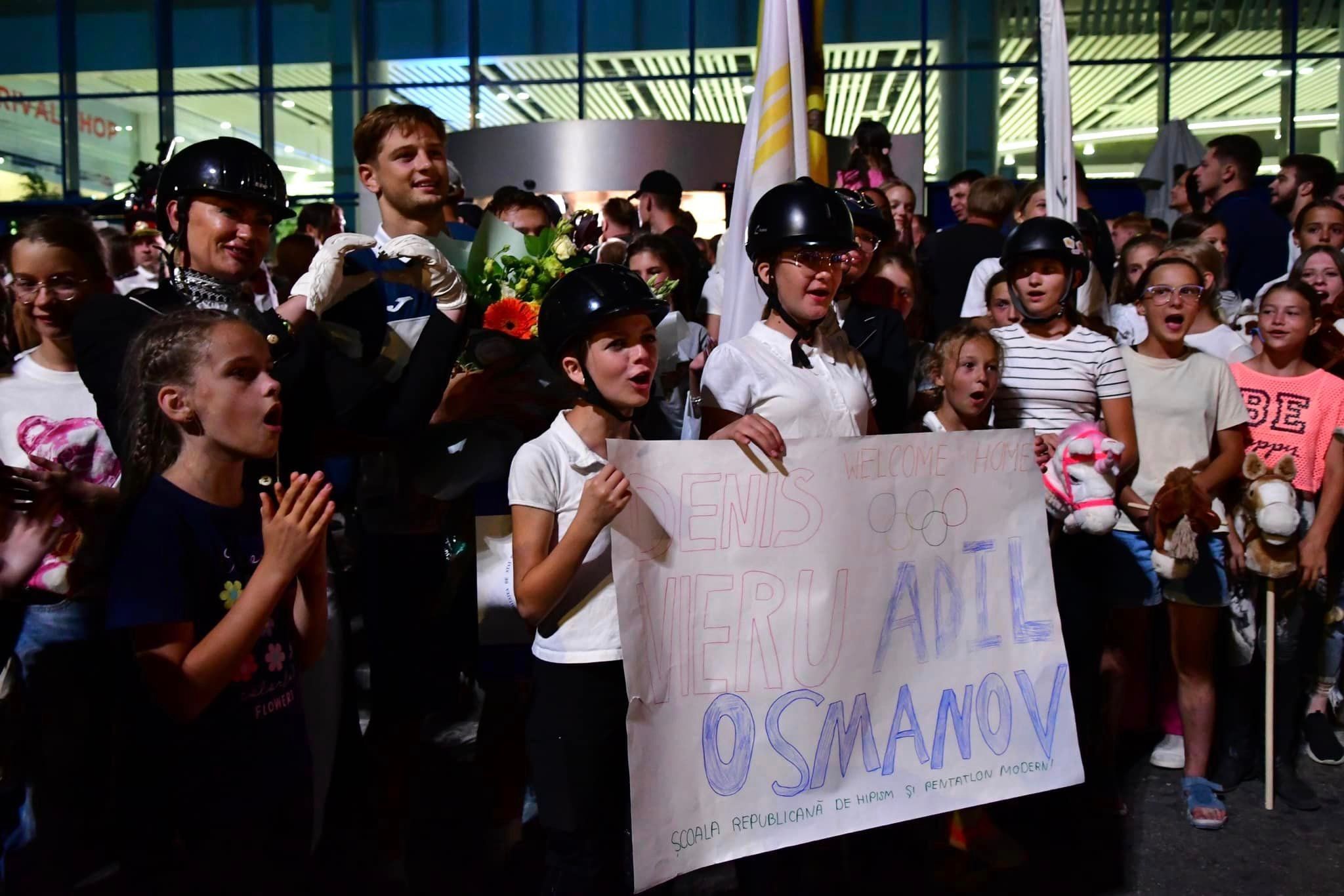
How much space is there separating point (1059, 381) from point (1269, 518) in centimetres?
98

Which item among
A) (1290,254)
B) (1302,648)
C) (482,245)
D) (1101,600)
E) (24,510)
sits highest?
(1290,254)

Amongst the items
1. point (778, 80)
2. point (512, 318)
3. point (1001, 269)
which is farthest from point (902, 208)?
point (512, 318)

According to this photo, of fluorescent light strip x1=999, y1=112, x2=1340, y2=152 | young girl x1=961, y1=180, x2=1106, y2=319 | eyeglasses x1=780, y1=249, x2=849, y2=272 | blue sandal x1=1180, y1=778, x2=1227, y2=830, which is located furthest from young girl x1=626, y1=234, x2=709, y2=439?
fluorescent light strip x1=999, y1=112, x2=1340, y2=152

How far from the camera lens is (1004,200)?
20.9 ft

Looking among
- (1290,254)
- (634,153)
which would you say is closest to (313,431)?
(1290,254)

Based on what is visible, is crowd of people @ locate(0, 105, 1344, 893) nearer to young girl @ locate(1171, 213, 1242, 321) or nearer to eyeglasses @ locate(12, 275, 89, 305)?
eyeglasses @ locate(12, 275, 89, 305)

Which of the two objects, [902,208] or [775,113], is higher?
[902,208]

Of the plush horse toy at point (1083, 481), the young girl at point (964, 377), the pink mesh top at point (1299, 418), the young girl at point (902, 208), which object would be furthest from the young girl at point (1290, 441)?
the young girl at point (902, 208)

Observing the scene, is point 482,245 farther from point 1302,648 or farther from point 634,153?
point 634,153

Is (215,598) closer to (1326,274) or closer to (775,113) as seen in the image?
(775,113)

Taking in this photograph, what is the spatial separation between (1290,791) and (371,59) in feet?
62.4

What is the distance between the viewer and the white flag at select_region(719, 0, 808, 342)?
3.92m

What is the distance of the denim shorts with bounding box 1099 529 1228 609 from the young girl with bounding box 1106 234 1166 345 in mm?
1541

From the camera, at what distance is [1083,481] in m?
3.53
